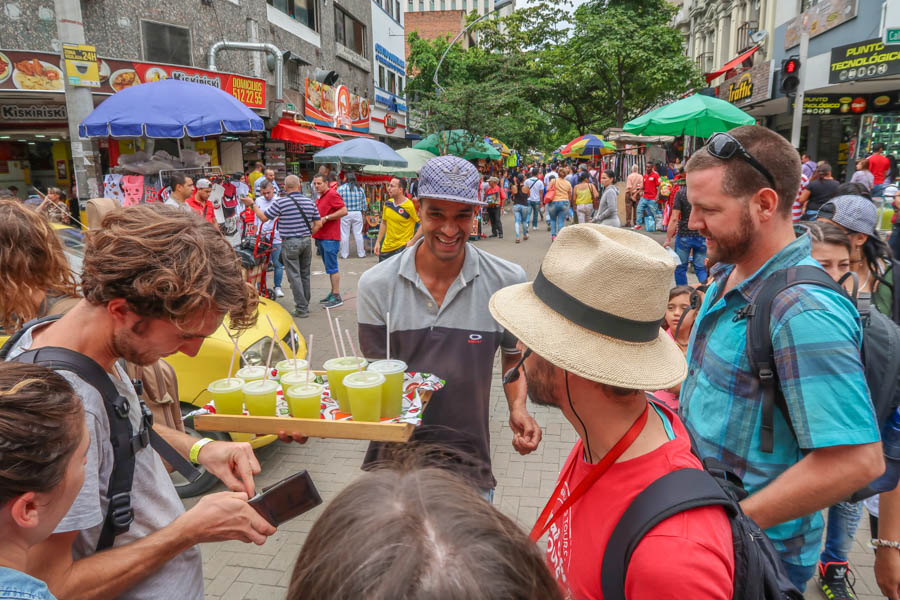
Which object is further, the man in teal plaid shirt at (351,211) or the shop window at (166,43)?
the man in teal plaid shirt at (351,211)

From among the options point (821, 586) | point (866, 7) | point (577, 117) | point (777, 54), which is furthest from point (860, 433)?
point (577, 117)

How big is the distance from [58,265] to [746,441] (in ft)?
9.33

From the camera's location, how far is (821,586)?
3191 millimetres

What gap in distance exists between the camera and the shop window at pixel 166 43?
13.4m

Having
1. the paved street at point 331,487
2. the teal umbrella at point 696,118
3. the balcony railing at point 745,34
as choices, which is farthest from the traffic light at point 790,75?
the balcony railing at point 745,34

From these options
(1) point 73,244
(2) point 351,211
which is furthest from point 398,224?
(1) point 73,244

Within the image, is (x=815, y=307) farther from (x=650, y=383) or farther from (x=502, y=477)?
(x=502, y=477)

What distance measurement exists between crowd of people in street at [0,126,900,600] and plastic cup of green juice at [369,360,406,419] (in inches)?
7.1

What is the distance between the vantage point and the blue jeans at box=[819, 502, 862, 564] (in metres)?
2.92

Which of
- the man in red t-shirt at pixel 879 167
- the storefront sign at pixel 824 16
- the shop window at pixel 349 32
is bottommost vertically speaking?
the man in red t-shirt at pixel 879 167

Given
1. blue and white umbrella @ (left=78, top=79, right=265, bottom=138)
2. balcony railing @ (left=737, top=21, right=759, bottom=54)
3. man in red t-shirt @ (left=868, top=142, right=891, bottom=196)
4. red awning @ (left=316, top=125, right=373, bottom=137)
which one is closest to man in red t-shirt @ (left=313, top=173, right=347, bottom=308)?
blue and white umbrella @ (left=78, top=79, right=265, bottom=138)

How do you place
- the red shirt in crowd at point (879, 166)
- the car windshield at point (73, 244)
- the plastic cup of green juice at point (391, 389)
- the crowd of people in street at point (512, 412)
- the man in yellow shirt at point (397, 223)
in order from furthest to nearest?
the red shirt in crowd at point (879, 166) < the man in yellow shirt at point (397, 223) < the car windshield at point (73, 244) < the plastic cup of green juice at point (391, 389) < the crowd of people in street at point (512, 412)

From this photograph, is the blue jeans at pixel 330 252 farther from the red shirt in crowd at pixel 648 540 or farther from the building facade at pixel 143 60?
the red shirt in crowd at pixel 648 540

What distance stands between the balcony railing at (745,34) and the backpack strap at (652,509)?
24785 millimetres
